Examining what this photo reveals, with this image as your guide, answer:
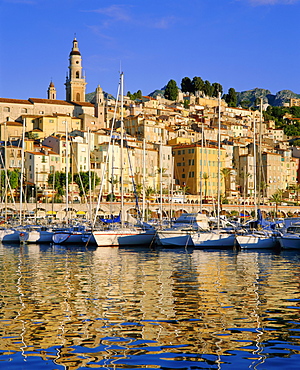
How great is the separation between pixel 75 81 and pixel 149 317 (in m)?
126

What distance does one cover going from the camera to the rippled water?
11852 millimetres

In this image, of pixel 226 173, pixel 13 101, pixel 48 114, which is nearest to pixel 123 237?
pixel 226 173

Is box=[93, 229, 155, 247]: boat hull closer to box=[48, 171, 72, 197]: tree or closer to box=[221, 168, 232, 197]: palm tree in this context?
box=[48, 171, 72, 197]: tree

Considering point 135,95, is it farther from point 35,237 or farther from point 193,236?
point 193,236

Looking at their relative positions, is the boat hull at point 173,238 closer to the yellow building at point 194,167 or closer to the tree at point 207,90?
the yellow building at point 194,167

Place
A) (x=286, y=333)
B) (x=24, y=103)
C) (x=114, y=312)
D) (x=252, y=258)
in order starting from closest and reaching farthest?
(x=286, y=333)
(x=114, y=312)
(x=252, y=258)
(x=24, y=103)

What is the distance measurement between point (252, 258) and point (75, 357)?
24.1 m

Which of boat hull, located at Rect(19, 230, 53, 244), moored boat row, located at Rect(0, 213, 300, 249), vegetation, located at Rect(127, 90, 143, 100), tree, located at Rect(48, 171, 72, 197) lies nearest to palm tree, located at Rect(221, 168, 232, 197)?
tree, located at Rect(48, 171, 72, 197)

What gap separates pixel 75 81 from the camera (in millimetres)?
137250

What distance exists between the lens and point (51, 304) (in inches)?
695

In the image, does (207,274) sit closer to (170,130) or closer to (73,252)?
(73,252)

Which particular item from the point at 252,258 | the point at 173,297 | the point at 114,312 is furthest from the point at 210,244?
the point at 114,312

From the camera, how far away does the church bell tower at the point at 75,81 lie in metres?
137

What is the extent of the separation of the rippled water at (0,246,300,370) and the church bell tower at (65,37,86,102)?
111663 mm
